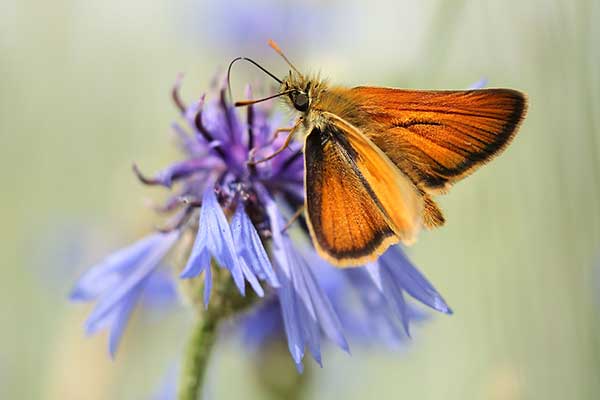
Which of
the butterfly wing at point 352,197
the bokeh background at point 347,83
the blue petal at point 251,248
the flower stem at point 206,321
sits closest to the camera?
the butterfly wing at point 352,197

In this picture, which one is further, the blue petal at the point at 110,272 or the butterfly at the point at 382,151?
the blue petal at the point at 110,272

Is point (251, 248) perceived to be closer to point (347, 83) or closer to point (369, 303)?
point (369, 303)

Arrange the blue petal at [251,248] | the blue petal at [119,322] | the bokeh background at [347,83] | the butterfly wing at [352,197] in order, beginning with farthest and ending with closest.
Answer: the bokeh background at [347,83] < the blue petal at [119,322] < the blue petal at [251,248] < the butterfly wing at [352,197]

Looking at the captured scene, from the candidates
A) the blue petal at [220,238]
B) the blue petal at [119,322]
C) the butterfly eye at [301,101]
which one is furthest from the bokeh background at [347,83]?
the butterfly eye at [301,101]

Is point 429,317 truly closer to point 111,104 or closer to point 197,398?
point 197,398

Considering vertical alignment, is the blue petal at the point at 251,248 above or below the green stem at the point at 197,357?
above

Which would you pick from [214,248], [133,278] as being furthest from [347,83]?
[214,248]

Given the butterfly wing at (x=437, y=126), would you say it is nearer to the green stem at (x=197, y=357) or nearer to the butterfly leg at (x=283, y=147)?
the butterfly leg at (x=283, y=147)

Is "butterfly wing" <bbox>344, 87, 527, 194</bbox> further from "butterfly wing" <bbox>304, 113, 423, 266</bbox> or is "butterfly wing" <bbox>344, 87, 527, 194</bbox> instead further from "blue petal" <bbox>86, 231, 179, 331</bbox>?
"blue petal" <bbox>86, 231, 179, 331</bbox>
